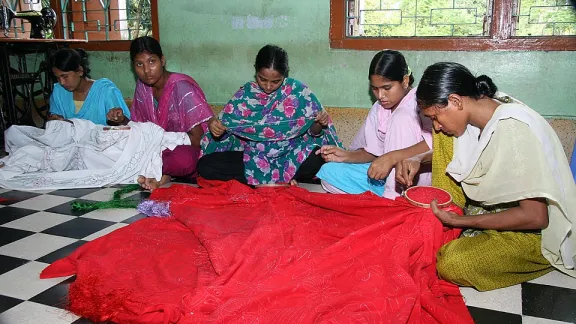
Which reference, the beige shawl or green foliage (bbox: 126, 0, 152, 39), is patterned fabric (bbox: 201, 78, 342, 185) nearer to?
the beige shawl

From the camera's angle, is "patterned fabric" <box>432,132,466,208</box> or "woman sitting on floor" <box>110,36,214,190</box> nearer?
"patterned fabric" <box>432,132,466,208</box>

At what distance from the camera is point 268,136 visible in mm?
3602

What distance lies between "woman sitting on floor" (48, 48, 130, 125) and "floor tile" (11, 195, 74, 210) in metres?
0.98

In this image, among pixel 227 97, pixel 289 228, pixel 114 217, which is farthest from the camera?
pixel 227 97

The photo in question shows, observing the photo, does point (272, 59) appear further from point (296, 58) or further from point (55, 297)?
point (55, 297)

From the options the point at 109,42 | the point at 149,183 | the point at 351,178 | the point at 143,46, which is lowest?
the point at 149,183

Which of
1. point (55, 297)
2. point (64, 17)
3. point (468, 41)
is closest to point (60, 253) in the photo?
point (55, 297)

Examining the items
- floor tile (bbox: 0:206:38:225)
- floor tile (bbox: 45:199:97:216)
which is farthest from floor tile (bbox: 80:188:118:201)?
floor tile (bbox: 0:206:38:225)

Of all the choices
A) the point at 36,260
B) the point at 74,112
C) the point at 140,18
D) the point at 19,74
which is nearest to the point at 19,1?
the point at 19,74

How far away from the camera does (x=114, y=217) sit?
3.09m

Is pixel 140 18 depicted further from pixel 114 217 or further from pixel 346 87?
pixel 114 217

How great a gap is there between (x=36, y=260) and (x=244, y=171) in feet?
5.37

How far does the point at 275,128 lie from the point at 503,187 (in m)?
1.87

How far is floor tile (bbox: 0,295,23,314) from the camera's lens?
79.6 inches
